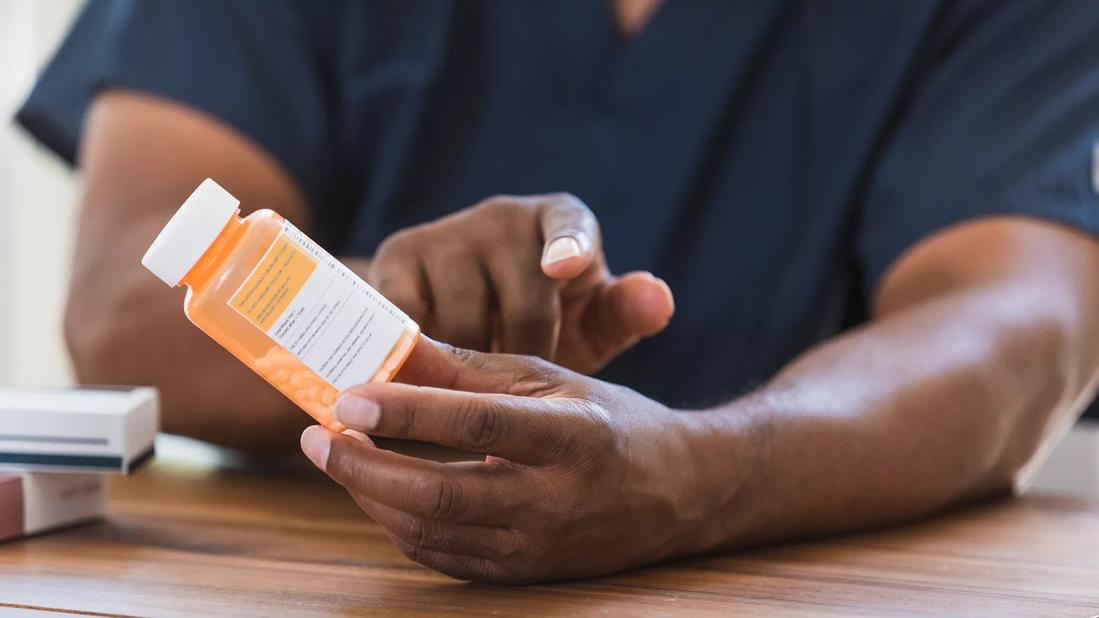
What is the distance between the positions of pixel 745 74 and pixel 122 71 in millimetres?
539

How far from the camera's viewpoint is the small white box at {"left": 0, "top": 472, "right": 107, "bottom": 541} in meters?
0.53

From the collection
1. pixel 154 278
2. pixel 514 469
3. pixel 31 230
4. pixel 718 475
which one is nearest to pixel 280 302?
pixel 514 469

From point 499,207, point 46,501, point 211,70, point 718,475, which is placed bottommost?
point 46,501

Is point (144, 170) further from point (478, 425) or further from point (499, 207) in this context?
point (478, 425)

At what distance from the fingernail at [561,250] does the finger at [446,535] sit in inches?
5.6

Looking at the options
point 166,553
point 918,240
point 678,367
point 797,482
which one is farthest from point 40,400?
point 918,240

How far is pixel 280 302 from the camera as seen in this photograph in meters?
0.41

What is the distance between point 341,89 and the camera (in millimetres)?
979

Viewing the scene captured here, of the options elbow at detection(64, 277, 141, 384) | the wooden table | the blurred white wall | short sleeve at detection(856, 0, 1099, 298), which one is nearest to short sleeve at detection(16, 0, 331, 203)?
elbow at detection(64, 277, 141, 384)

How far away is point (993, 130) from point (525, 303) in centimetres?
49

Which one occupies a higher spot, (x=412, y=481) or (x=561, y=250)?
(x=561, y=250)

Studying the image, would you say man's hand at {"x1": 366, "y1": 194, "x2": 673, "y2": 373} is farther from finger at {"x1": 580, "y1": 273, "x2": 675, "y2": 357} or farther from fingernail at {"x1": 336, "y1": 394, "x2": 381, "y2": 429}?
fingernail at {"x1": 336, "y1": 394, "x2": 381, "y2": 429}

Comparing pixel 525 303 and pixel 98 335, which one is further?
pixel 98 335

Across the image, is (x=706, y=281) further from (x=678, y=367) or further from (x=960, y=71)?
(x=960, y=71)
